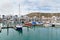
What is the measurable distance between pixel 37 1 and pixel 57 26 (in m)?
2.90

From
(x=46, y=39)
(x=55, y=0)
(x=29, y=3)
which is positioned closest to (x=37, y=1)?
(x=29, y=3)

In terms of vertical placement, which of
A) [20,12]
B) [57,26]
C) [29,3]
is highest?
[29,3]

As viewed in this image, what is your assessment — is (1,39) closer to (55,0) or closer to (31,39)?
(31,39)

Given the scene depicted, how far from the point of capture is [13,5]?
191 inches

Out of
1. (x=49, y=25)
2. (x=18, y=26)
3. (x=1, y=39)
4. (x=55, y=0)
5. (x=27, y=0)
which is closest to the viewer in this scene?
(x=1, y=39)

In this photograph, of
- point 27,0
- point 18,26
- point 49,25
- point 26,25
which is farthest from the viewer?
point 49,25

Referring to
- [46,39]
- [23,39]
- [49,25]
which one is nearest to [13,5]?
[23,39]

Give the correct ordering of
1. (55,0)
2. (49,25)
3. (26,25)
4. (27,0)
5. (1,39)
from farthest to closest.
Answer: (49,25)
(26,25)
(55,0)
(27,0)
(1,39)

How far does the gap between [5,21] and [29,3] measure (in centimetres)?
178

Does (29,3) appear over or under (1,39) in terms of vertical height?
over

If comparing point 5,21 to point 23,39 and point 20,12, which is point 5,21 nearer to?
point 20,12

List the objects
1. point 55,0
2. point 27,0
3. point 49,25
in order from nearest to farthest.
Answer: point 27,0, point 55,0, point 49,25

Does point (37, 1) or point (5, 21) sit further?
point (5, 21)

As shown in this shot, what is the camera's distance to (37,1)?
4.89 meters
